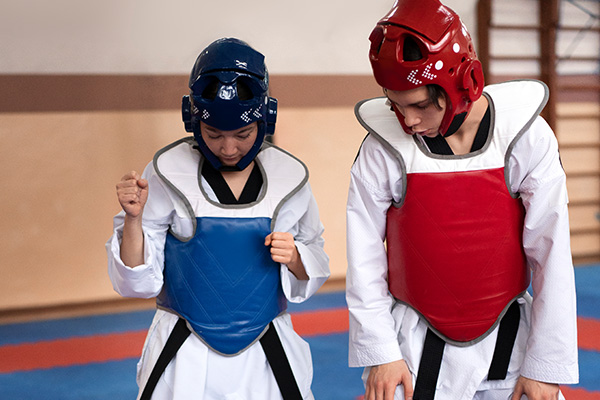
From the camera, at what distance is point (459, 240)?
163 centimetres

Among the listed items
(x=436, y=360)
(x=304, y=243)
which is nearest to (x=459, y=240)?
(x=436, y=360)

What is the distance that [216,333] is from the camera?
1.84m

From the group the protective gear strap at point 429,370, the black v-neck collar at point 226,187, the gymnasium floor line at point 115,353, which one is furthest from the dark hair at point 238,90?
the gymnasium floor line at point 115,353

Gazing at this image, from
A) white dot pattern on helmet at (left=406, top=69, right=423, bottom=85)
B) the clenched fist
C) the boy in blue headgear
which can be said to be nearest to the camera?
white dot pattern on helmet at (left=406, top=69, right=423, bottom=85)

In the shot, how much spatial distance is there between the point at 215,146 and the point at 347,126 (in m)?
4.20

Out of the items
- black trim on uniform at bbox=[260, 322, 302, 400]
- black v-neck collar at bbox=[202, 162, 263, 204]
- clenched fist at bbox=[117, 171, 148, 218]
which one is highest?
clenched fist at bbox=[117, 171, 148, 218]

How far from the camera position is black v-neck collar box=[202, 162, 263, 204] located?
1.94 meters

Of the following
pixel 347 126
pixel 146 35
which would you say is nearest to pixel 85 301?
pixel 146 35

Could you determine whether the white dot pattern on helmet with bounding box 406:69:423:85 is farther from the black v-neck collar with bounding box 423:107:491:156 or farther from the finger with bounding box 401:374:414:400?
the finger with bounding box 401:374:414:400

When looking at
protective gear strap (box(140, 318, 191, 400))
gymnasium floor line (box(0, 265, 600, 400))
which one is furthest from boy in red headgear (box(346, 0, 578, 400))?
gymnasium floor line (box(0, 265, 600, 400))

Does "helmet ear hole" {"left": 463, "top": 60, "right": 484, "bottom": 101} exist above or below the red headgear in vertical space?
below

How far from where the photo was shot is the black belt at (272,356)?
184cm

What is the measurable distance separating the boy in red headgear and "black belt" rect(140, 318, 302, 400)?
0.92ft

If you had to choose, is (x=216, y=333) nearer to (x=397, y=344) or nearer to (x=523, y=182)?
(x=397, y=344)
